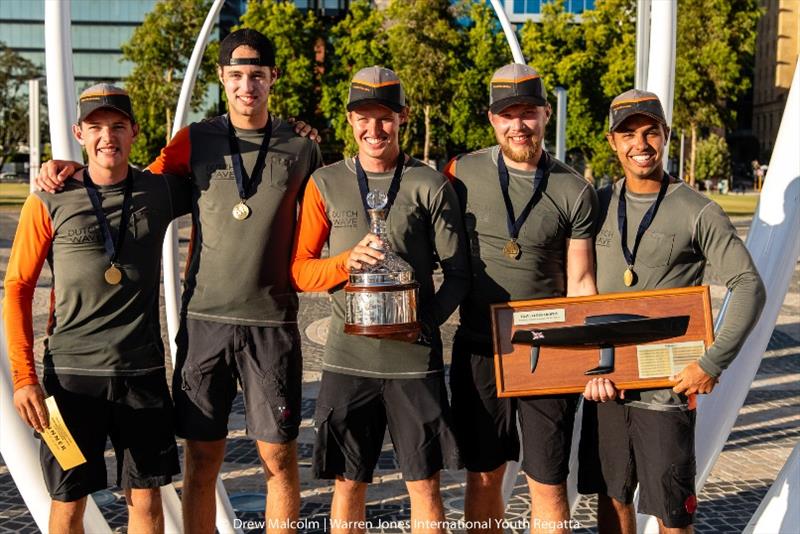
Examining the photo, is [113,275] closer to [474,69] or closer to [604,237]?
[604,237]

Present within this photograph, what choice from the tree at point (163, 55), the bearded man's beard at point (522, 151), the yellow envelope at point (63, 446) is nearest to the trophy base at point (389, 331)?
the bearded man's beard at point (522, 151)

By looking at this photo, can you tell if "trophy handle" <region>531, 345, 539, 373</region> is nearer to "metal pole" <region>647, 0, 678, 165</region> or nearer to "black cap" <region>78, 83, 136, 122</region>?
"metal pole" <region>647, 0, 678, 165</region>

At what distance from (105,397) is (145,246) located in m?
0.79

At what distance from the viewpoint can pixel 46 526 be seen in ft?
16.6

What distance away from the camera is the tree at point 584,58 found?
48.7 m

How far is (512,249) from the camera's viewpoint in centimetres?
449

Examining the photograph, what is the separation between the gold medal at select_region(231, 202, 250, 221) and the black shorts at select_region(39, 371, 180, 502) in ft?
3.02

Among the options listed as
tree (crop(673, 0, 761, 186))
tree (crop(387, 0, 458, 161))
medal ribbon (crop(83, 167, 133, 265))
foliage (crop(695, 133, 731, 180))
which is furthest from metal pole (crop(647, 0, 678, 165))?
foliage (crop(695, 133, 731, 180))

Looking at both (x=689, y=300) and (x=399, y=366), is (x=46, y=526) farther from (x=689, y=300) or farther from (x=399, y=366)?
(x=689, y=300)

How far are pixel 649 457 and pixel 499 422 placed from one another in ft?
2.54

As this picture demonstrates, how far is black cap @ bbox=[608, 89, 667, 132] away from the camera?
4453mm

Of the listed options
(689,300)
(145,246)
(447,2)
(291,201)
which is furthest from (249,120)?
(447,2)

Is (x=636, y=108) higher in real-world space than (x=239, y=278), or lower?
higher

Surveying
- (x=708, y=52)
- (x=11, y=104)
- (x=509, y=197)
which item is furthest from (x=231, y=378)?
A: (x=11, y=104)
